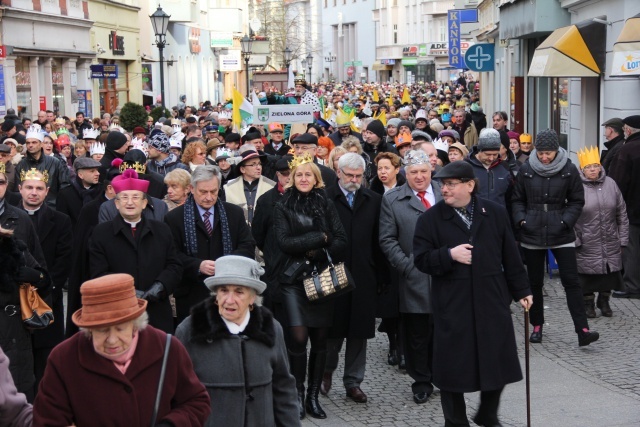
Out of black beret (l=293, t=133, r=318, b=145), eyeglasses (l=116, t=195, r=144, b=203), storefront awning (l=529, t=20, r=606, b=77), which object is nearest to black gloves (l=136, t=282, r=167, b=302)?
eyeglasses (l=116, t=195, r=144, b=203)

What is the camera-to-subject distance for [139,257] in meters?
7.57

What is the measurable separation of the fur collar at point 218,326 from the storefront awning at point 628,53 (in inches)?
412

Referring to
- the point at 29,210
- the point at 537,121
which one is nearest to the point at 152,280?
the point at 29,210

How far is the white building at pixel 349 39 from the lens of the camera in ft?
389

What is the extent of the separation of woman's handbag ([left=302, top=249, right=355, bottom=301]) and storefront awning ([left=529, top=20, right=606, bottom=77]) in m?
10.5

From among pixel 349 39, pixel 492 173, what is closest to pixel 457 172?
pixel 492 173

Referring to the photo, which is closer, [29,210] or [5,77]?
[29,210]

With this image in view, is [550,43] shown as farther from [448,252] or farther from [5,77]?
[5,77]

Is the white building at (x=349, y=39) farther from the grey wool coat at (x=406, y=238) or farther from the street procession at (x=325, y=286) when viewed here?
the grey wool coat at (x=406, y=238)

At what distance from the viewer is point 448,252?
7.00 m

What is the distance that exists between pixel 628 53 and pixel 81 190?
7225mm

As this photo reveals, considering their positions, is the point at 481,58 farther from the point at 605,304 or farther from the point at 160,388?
the point at 160,388

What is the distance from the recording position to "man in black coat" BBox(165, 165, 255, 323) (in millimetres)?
8141

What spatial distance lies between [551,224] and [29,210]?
4409mm
